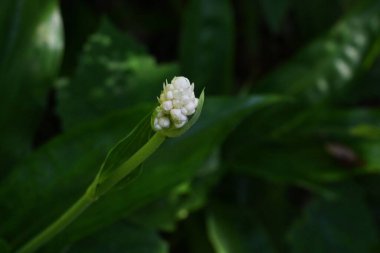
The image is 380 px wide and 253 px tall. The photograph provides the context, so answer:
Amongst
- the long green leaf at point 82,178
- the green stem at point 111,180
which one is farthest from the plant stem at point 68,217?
the long green leaf at point 82,178

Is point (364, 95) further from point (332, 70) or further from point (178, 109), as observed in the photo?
point (178, 109)

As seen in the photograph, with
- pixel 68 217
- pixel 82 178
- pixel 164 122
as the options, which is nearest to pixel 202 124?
pixel 82 178

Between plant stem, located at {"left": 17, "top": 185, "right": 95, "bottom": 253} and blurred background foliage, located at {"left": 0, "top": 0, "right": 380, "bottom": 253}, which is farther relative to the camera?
blurred background foliage, located at {"left": 0, "top": 0, "right": 380, "bottom": 253}

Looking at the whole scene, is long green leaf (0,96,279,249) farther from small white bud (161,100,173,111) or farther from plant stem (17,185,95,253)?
small white bud (161,100,173,111)

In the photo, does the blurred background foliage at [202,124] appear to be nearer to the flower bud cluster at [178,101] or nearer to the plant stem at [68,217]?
the plant stem at [68,217]

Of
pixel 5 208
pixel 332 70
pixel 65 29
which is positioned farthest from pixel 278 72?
pixel 5 208

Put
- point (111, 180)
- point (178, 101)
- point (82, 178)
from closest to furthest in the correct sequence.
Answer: point (178, 101) → point (111, 180) → point (82, 178)

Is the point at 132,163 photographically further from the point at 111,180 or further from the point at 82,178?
the point at 82,178

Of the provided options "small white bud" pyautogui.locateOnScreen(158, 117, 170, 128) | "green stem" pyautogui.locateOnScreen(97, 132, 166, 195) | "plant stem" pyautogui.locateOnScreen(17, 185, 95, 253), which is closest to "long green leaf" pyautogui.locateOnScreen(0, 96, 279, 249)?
"plant stem" pyautogui.locateOnScreen(17, 185, 95, 253)
